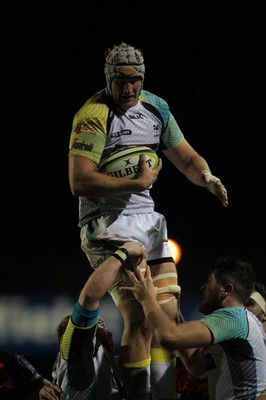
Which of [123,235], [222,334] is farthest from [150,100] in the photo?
[222,334]

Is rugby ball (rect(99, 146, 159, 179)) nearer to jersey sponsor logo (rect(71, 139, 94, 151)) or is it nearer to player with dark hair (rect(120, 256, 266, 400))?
jersey sponsor logo (rect(71, 139, 94, 151))

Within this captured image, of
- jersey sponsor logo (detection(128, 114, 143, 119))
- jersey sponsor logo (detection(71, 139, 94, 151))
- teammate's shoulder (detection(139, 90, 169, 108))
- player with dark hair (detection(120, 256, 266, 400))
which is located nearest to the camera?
player with dark hair (detection(120, 256, 266, 400))

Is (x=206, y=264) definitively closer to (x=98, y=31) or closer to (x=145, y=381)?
(x=98, y=31)

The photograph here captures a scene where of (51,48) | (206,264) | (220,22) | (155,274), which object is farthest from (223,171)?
(155,274)

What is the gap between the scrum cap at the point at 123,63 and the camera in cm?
335

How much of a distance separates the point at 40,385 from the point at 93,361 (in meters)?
0.35

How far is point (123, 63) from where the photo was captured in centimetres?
335

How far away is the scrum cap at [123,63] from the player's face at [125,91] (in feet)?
0.07

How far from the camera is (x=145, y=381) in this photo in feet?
10.7

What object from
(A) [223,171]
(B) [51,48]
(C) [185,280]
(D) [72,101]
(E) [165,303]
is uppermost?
(B) [51,48]

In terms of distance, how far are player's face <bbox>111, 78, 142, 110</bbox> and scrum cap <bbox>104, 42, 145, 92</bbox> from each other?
0.07ft

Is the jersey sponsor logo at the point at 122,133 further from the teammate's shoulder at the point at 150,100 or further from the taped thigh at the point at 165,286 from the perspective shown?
the taped thigh at the point at 165,286

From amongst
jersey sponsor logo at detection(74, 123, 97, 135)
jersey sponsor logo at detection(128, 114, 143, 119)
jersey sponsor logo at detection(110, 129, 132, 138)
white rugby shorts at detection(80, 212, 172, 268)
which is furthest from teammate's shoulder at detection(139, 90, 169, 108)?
white rugby shorts at detection(80, 212, 172, 268)

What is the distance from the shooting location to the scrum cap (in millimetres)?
3350
